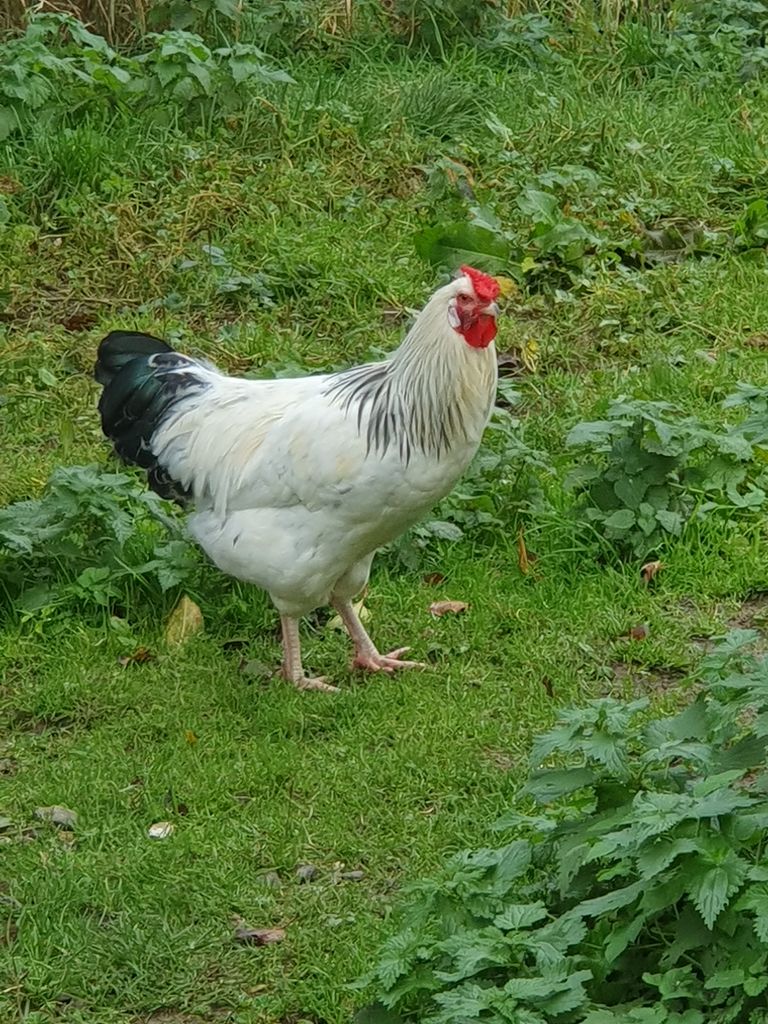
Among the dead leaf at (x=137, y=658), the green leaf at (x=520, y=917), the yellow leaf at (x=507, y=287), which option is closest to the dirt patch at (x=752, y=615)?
the dead leaf at (x=137, y=658)

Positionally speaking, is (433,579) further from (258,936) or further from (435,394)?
(258,936)

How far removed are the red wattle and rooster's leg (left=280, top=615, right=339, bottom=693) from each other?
1131mm

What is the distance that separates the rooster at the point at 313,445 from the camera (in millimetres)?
4926

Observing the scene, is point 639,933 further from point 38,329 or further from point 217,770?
point 38,329

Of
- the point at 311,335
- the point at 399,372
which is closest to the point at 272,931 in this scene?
the point at 399,372

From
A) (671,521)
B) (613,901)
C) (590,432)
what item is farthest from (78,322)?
(613,901)

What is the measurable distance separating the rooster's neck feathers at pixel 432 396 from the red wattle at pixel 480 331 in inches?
0.7

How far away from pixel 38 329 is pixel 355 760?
3.45 metres

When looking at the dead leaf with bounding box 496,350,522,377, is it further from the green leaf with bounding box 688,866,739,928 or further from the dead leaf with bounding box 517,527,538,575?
the green leaf with bounding box 688,866,739,928

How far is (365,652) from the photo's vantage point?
18.1ft

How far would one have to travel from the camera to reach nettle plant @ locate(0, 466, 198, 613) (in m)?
5.79

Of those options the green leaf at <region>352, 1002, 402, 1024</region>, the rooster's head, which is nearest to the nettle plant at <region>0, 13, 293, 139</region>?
the rooster's head

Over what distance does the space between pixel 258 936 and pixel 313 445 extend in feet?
5.03

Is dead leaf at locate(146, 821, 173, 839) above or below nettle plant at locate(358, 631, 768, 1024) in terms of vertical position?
below
